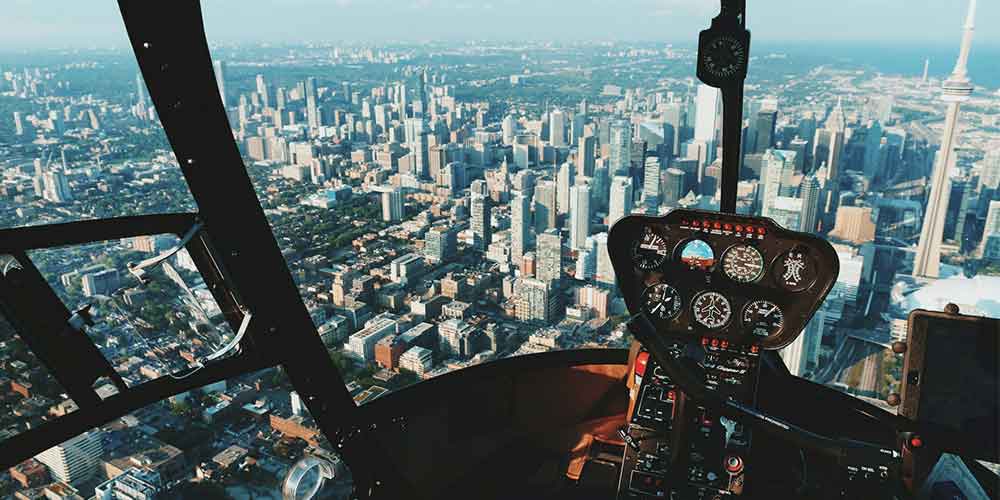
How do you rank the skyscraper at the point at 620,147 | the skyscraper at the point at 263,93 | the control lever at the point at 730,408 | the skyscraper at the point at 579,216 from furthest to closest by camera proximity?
the skyscraper at the point at 620,147 < the skyscraper at the point at 579,216 < the skyscraper at the point at 263,93 < the control lever at the point at 730,408

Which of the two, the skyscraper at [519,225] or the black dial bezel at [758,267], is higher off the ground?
the black dial bezel at [758,267]

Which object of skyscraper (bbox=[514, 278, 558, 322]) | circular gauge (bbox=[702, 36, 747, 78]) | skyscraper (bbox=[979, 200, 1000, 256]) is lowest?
skyscraper (bbox=[514, 278, 558, 322])

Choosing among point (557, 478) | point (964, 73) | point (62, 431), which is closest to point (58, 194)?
point (62, 431)

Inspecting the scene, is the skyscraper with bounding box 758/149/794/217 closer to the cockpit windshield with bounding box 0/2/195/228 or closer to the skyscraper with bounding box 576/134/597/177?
the skyscraper with bounding box 576/134/597/177

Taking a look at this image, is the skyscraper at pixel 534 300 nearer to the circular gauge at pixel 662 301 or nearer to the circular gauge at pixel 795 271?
the circular gauge at pixel 662 301

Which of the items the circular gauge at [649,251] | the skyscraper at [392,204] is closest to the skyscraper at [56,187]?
the circular gauge at [649,251]

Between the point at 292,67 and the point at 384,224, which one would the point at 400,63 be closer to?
the point at 384,224

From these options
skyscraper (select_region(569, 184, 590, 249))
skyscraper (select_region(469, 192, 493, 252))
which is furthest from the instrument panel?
skyscraper (select_region(469, 192, 493, 252))
